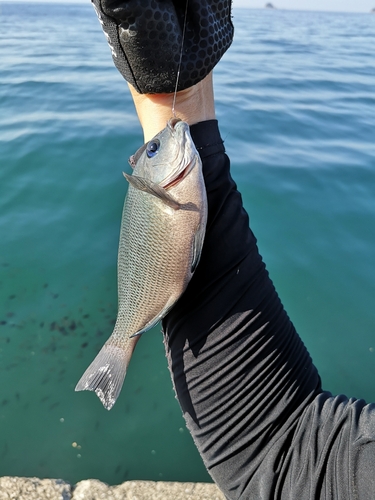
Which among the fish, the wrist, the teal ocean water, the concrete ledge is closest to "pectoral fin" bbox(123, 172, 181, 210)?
the fish

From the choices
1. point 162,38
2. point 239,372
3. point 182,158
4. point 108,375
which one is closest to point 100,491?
point 108,375

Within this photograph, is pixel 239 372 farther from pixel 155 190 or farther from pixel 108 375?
pixel 155 190

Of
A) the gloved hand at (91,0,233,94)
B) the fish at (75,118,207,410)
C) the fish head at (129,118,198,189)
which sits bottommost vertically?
the fish at (75,118,207,410)

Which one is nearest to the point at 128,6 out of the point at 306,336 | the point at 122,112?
the point at 306,336

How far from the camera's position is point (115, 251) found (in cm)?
420

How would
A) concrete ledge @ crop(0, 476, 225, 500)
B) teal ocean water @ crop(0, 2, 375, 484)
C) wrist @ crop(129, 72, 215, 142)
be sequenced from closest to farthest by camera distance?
wrist @ crop(129, 72, 215, 142) < concrete ledge @ crop(0, 476, 225, 500) < teal ocean water @ crop(0, 2, 375, 484)

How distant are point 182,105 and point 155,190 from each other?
36 centimetres

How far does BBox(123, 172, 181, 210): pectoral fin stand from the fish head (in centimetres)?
6

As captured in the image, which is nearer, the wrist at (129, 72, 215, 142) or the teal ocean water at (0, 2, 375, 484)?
the wrist at (129, 72, 215, 142)

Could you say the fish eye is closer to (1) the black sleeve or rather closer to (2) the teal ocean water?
(1) the black sleeve

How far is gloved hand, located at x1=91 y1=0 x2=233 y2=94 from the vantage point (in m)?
1.25

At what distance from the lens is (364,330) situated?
343cm

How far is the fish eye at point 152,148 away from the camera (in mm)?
1499

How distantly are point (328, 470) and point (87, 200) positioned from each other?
426 centimetres
